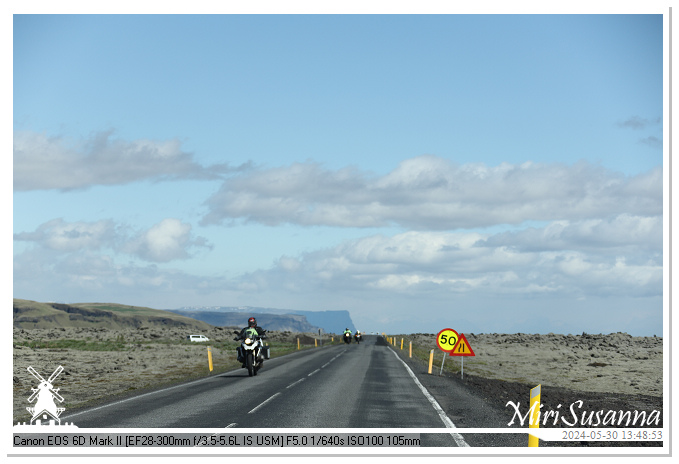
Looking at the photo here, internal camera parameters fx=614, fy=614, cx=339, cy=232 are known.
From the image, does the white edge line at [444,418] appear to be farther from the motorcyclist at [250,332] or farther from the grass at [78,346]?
the grass at [78,346]

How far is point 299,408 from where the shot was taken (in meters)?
14.6

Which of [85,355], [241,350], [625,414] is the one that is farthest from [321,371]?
[85,355]

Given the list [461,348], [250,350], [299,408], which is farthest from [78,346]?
[299,408]

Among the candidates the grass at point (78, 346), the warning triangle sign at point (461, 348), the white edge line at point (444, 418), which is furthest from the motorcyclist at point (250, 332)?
the grass at point (78, 346)

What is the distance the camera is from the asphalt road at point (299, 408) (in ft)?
40.6

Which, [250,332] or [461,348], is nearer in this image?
[461,348]

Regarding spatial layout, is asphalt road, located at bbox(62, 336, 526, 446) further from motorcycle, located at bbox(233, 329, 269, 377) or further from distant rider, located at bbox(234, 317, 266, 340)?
distant rider, located at bbox(234, 317, 266, 340)

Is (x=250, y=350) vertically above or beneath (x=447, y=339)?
beneath
